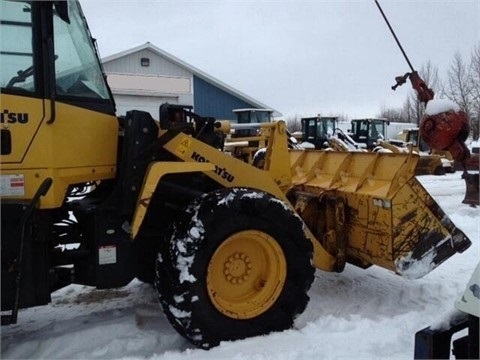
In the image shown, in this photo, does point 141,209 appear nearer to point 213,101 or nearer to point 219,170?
point 219,170

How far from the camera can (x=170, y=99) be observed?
20297 millimetres

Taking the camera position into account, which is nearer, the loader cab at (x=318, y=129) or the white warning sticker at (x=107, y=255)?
the white warning sticker at (x=107, y=255)

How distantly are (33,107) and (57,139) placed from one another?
0.23 m

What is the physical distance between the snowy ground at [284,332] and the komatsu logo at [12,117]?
5.00 ft

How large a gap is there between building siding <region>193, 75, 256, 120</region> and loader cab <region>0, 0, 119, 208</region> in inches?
774

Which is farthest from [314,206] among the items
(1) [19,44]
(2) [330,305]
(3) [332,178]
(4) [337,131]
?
(4) [337,131]

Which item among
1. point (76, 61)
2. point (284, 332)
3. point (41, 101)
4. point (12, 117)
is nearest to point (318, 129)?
point (284, 332)

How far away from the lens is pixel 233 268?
3.59 metres

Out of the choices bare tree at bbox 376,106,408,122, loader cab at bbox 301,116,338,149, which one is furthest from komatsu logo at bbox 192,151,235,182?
bare tree at bbox 376,106,408,122

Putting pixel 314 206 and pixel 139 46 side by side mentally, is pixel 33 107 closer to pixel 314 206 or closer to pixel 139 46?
pixel 314 206

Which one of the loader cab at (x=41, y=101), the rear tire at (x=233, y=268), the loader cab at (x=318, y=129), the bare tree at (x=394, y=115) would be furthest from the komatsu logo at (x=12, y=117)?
the bare tree at (x=394, y=115)

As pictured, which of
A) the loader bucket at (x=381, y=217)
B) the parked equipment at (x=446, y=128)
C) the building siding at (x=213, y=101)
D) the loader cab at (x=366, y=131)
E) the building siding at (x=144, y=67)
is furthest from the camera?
the building siding at (x=213, y=101)

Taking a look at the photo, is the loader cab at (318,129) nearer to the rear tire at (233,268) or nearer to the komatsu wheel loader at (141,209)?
the komatsu wheel loader at (141,209)

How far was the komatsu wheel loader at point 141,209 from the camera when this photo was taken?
3.04 m
